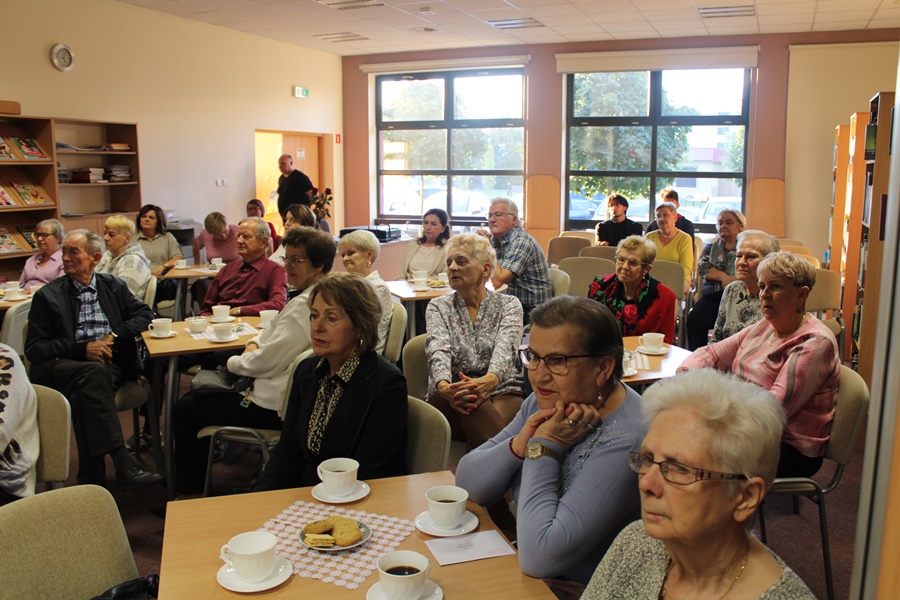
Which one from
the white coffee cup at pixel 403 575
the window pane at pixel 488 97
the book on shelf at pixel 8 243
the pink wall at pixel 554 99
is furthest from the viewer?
the window pane at pixel 488 97

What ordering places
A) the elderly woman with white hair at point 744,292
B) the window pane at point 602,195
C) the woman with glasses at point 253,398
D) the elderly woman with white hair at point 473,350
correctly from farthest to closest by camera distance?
the window pane at point 602,195 → the elderly woman with white hair at point 744,292 → the woman with glasses at point 253,398 → the elderly woman with white hair at point 473,350

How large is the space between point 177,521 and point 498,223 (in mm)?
4047

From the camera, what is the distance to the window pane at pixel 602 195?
35.3 feet

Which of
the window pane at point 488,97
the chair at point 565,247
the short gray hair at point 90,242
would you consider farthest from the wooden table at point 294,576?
the window pane at point 488,97

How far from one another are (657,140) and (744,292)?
690cm

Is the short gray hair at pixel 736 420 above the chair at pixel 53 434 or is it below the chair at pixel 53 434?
above

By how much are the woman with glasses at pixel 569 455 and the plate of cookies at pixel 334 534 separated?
13.8 inches

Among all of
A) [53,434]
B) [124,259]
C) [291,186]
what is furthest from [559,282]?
[291,186]

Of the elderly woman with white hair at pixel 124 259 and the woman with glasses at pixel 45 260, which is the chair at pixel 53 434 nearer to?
the elderly woman with white hair at pixel 124 259

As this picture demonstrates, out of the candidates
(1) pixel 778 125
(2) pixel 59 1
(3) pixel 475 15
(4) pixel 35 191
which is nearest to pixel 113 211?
(4) pixel 35 191

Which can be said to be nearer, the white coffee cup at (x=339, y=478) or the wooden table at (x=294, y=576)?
the wooden table at (x=294, y=576)

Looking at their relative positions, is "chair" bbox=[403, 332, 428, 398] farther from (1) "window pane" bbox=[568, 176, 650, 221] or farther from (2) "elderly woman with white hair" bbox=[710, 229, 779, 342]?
(1) "window pane" bbox=[568, 176, 650, 221]

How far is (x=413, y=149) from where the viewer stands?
12.0 m

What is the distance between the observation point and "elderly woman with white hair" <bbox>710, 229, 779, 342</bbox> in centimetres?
404
